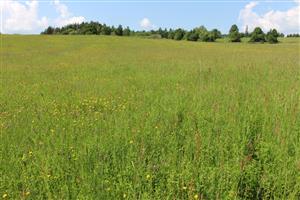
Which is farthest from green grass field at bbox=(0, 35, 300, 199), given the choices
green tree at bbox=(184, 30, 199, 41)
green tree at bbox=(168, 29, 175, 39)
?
green tree at bbox=(168, 29, 175, 39)

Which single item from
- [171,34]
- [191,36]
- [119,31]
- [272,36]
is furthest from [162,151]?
[171,34]

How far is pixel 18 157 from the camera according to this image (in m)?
4.48

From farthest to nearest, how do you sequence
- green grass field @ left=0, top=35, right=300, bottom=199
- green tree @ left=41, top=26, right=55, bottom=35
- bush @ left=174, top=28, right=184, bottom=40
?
1. green tree @ left=41, top=26, right=55, bottom=35
2. bush @ left=174, top=28, right=184, bottom=40
3. green grass field @ left=0, top=35, right=300, bottom=199

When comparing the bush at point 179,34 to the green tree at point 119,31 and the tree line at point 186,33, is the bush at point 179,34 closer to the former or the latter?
the tree line at point 186,33

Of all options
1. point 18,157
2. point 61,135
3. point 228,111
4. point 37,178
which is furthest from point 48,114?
point 228,111

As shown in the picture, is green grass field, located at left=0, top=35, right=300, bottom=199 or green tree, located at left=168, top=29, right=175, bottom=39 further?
green tree, located at left=168, top=29, right=175, bottom=39

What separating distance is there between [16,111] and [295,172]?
5.84m

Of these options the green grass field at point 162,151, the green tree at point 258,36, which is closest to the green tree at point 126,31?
the green tree at point 258,36

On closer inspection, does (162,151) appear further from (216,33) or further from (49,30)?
(49,30)

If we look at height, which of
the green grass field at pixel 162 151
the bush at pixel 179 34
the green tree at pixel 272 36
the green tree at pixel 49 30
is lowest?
the green grass field at pixel 162 151

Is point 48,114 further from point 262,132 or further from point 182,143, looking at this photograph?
point 262,132

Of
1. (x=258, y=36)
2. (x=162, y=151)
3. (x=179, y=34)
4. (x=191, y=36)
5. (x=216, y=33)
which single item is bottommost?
(x=162, y=151)

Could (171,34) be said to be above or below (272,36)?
above

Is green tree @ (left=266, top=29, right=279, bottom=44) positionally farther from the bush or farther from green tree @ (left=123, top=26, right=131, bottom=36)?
green tree @ (left=123, top=26, right=131, bottom=36)
